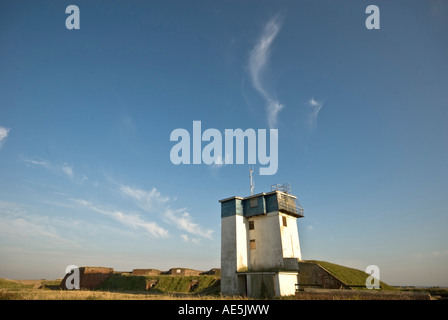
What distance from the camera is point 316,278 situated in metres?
26.0

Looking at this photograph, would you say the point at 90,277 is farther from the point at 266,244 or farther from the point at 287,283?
the point at 287,283

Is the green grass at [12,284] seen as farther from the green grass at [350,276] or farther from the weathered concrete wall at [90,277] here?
the green grass at [350,276]

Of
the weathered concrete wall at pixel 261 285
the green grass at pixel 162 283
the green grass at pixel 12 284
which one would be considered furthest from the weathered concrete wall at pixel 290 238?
the green grass at pixel 12 284

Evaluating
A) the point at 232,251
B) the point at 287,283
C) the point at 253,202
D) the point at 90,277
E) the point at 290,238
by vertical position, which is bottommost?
the point at 90,277

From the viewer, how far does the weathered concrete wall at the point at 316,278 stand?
2437 centimetres

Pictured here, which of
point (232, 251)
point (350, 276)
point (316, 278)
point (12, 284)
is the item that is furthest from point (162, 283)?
point (350, 276)
